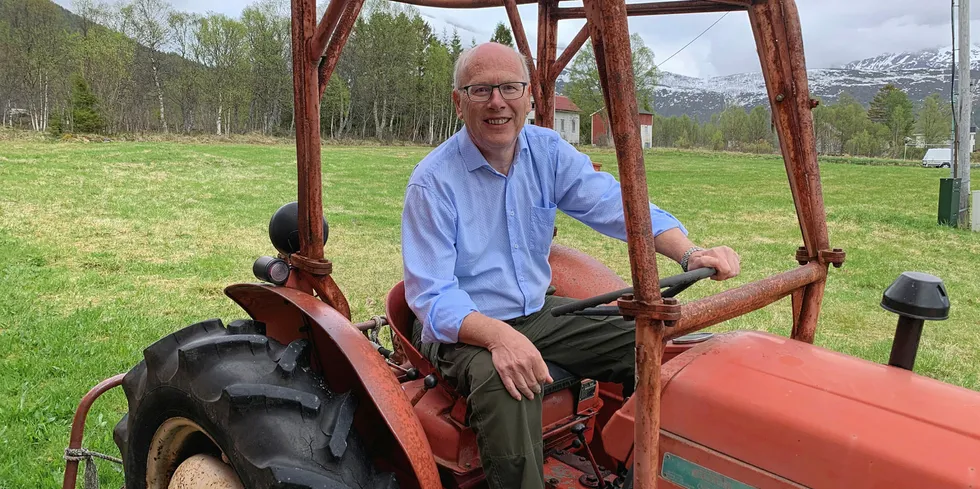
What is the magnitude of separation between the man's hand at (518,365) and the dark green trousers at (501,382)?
0.03m

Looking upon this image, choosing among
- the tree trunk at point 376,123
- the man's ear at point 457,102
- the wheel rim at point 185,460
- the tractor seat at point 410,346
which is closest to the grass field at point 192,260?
the wheel rim at point 185,460

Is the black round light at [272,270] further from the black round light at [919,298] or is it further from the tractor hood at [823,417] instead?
the black round light at [919,298]

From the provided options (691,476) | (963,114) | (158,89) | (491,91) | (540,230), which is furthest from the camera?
(158,89)

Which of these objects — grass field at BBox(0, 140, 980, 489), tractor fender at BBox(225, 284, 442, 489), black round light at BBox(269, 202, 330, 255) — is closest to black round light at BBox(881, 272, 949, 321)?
tractor fender at BBox(225, 284, 442, 489)

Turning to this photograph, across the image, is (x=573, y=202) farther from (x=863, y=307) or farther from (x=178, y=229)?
(x=178, y=229)

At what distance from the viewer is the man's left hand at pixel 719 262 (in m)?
1.92

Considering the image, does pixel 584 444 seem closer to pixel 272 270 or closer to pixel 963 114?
pixel 272 270

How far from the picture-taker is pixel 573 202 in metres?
2.54

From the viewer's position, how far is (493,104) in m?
2.19

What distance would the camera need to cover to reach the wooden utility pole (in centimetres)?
1108

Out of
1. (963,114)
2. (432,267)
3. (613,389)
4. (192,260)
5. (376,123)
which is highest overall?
(963,114)

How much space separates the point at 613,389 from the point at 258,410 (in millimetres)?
1282

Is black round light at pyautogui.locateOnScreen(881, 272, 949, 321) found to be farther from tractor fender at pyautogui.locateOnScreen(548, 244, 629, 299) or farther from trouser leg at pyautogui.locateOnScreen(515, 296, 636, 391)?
tractor fender at pyautogui.locateOnScreen(548, 244, 629, 299)

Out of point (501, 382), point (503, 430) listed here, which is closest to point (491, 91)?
point (501, 382)
